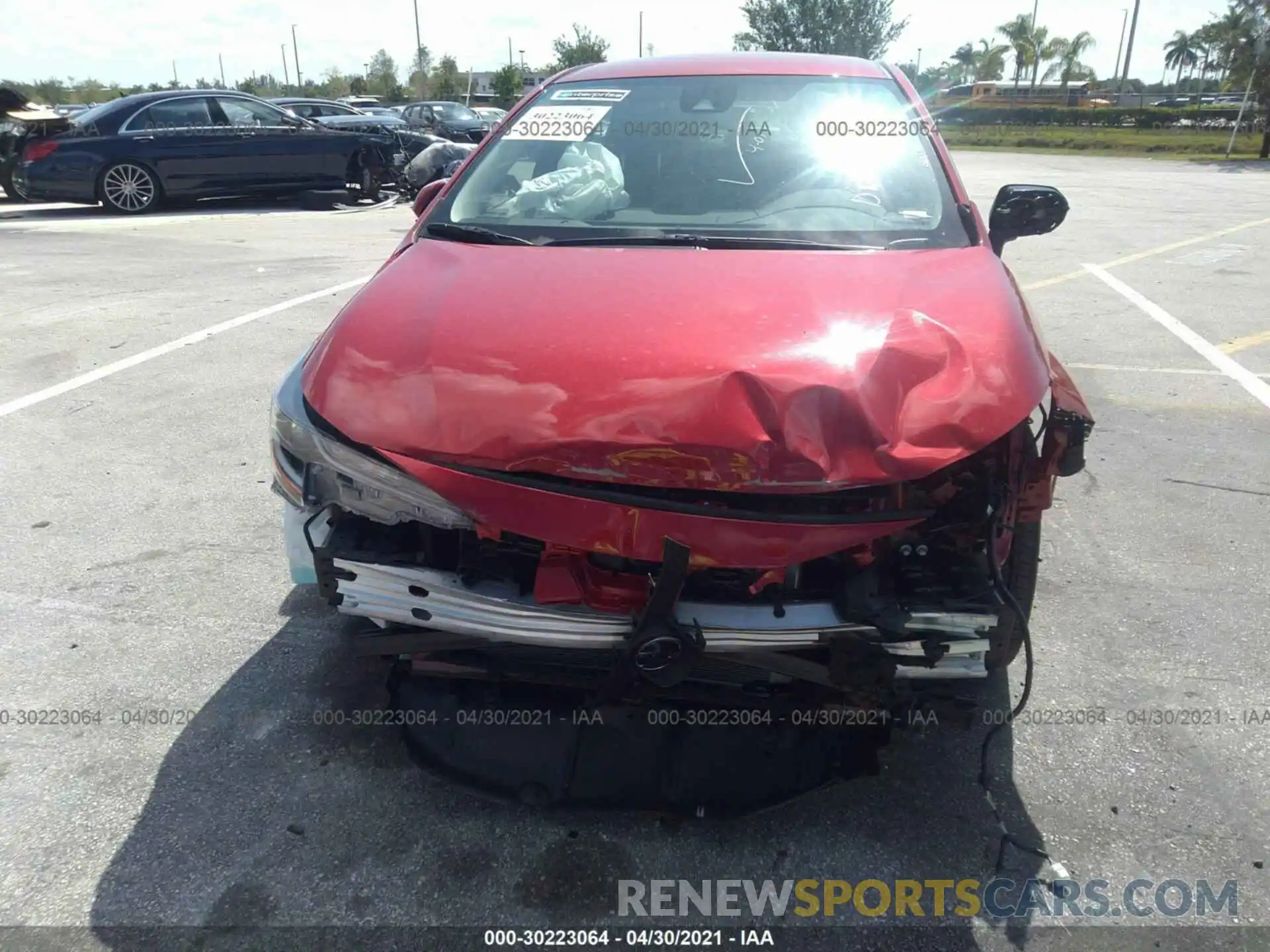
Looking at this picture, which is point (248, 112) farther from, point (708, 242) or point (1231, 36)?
point (1231, 36)

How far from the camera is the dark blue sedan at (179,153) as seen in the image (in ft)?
37.4

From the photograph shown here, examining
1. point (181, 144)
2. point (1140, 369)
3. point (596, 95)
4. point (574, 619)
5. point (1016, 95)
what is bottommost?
point (1140, 369)

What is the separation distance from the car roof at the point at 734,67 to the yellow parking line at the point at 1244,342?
12.6 feet

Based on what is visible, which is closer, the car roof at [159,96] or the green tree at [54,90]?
the car roof at [159,96]

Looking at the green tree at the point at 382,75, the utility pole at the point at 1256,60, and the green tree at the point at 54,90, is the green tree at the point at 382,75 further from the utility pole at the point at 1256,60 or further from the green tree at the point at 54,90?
the utility pole at the point at 1256,60

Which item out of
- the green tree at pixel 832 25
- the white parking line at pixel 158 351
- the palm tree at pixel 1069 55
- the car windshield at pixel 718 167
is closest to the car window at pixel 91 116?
the white parking line at pixel 158 351

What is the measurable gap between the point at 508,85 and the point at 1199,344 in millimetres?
44807

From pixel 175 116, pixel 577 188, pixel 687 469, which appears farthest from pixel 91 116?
pixel 687 469

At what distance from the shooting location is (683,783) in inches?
87.6

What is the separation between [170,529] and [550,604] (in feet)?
7.81

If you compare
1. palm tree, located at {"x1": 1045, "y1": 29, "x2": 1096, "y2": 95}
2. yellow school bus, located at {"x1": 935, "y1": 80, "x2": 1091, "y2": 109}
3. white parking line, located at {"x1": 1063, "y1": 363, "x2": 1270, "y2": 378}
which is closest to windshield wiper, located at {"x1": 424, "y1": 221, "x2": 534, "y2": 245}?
white parking line, located at {"x1": 1063, "y1": 363, "x2": 1270, "y2": 378}

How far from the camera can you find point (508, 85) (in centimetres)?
4612

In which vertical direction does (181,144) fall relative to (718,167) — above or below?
below

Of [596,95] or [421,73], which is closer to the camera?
[596,95]
